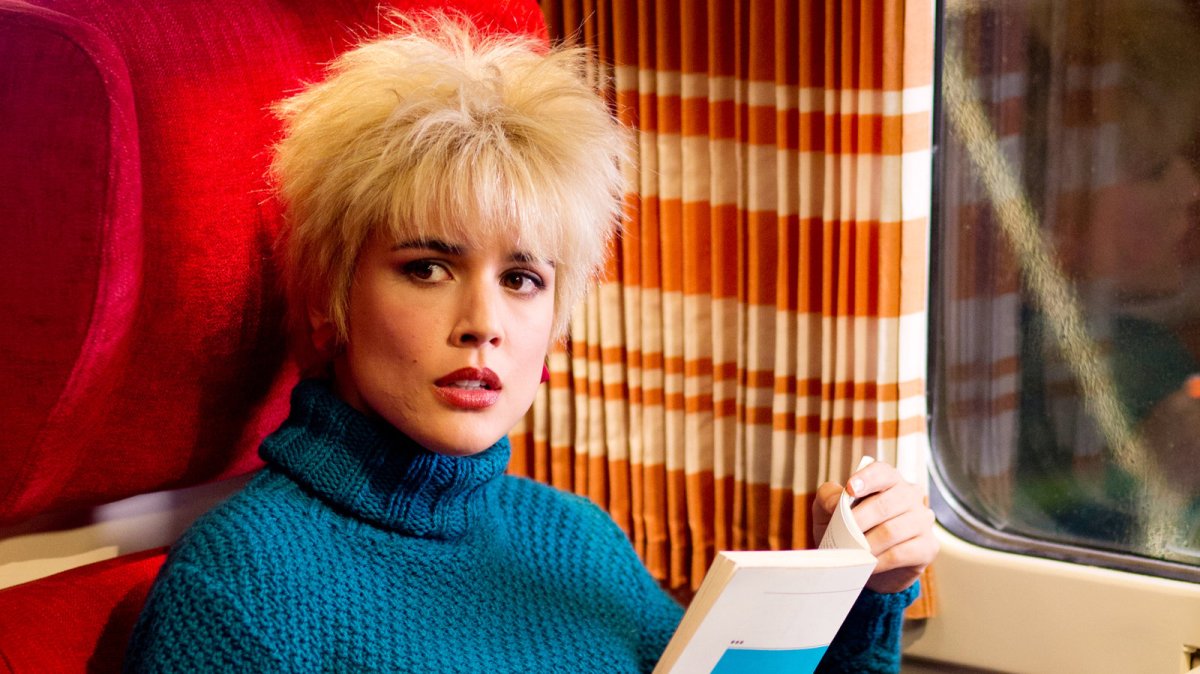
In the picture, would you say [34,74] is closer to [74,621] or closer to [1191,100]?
[74,621]

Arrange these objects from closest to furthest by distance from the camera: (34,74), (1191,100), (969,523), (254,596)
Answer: (34,74)
(254,596)
(1191,100)
(969,523)

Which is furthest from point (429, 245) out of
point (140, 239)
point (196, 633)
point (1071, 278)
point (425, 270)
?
point (1071, 278)

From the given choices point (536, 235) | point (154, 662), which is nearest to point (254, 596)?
point (154, 662)

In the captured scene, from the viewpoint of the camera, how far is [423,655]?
1.24m

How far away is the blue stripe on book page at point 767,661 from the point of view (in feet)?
3.99

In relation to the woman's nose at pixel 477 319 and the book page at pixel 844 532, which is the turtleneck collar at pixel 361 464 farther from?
the book page at pixel 844 532

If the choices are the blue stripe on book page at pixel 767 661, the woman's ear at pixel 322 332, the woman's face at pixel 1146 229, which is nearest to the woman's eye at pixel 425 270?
the woman's ear at pixel 322 332

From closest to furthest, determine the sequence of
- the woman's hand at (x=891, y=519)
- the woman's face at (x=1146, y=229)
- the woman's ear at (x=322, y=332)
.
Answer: the woman's ear at (x=322, y=332)
the woman's hand at (x=891, y=519)
the woman's face at (x=1146, y=229)

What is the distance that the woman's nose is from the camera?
1.23 metres

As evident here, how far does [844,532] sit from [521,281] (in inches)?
17.1

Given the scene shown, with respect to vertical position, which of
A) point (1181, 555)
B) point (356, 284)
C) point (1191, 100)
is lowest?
point (1181, 555)

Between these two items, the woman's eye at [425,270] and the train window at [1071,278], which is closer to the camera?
the woman's eye at [425,270]

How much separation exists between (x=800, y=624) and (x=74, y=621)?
71cm

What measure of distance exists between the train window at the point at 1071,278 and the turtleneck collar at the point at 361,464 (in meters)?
0.92
